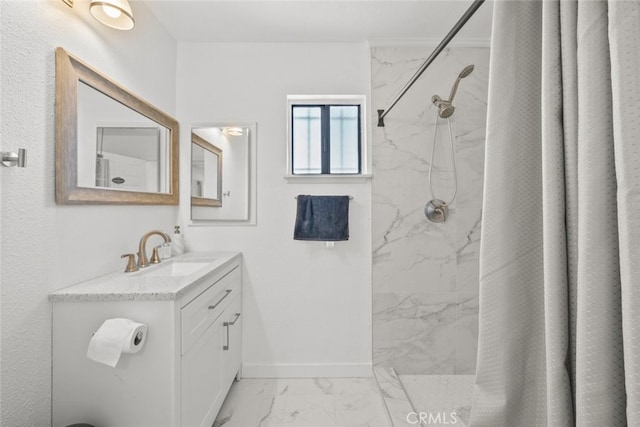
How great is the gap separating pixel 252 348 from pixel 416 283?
1274 millimetres

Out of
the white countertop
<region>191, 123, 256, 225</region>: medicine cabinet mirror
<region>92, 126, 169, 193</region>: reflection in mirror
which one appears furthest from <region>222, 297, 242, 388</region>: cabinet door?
<region>92, 126, 169, 193</region>: reflection in mirror

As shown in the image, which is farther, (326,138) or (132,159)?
(326,138)

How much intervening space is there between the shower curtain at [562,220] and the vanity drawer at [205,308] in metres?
1.04

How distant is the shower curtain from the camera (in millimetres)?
426

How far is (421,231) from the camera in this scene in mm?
2045

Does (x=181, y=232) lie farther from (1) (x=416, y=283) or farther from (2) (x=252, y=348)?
(1) (x=416, y=283)

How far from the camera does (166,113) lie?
193cm

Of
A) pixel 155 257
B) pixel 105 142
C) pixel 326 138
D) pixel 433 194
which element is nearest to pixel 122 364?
pixel 155 257

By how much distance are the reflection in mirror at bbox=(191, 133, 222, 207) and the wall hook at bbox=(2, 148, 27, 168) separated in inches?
44.8

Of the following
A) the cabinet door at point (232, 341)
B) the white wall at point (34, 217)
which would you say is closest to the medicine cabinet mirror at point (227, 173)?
the cabinet door at point (232, 341)

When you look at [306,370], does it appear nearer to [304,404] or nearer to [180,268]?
[304,404]

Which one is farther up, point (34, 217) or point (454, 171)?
point (454, 171)

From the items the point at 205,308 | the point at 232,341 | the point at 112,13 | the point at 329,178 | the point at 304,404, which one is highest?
the point at 112,13

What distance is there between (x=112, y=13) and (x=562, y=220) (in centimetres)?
186
